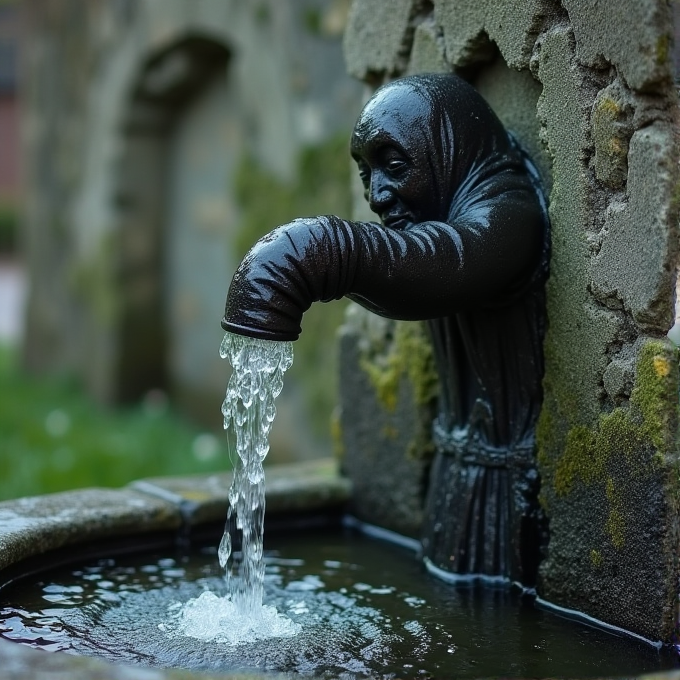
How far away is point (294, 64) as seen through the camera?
17.7 ft

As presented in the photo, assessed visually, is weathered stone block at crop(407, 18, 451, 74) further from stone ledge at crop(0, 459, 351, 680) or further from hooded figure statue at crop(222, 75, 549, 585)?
stone ledge at crop(0, 459, 351, 680)

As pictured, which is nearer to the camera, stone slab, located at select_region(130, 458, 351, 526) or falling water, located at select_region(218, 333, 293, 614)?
falling water, located at select_region(218, 333, 293, 614)

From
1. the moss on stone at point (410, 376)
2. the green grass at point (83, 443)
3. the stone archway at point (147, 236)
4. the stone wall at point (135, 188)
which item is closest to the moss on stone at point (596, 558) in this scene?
the moss on stone at point (410, 376)

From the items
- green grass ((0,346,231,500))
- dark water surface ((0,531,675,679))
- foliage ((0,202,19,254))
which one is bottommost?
green grass ((0,346,231,500))

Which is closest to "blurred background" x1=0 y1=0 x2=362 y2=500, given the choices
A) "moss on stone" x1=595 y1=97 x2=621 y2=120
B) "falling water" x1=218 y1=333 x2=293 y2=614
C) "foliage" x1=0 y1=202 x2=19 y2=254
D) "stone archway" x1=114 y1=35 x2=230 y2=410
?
"stone archway" x1=114 y1=35 x2=230 y2=410

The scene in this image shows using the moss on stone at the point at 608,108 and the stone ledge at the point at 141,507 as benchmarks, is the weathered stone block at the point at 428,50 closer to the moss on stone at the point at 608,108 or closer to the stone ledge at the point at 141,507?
the moss on stone at the point at 608,108

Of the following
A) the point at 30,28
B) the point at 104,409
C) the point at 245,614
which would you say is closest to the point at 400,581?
the point at 245,614

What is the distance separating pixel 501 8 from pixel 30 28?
20.2 ft

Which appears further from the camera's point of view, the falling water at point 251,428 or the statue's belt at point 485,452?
the statue's belt at point 485,452

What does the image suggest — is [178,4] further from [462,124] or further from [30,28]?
[462,124]

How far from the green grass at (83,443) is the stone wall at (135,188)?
25cm

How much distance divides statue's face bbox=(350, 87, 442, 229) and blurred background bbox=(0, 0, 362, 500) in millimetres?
2296

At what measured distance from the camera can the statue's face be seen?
8.54 feet

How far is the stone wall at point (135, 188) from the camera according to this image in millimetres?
6629
